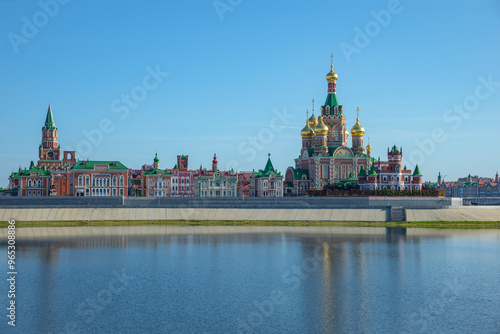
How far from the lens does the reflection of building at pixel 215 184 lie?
86.4m

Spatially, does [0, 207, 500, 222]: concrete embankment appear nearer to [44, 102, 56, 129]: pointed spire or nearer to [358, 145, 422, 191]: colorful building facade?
[358, 145, 422, 191]: colorful building facade

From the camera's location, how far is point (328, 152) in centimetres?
8950

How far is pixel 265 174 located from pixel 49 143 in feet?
115

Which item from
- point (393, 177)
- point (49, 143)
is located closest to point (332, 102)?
point (393, 177)

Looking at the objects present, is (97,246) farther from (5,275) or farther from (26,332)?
(26,332)

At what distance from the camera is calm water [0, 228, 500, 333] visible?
25703mm

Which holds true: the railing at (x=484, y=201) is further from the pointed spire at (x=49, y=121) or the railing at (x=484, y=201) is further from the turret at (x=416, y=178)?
the pointed spire at (x=49, y=121)

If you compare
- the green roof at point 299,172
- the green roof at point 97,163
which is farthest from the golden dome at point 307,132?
the green roof at point 97,163

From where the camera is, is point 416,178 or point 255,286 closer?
point 255,286

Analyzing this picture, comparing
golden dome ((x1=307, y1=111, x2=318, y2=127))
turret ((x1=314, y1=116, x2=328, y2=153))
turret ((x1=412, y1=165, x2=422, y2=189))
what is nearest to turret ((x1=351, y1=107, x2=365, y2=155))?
turret ((x1=314, y1=116, x2=328, y2=153))

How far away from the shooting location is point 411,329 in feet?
82.1

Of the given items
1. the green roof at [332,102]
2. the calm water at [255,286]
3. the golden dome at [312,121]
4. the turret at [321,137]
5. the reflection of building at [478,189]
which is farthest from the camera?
the reflection of building at [478,189]

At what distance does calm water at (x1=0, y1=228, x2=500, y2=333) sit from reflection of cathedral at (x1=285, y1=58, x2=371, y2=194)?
3743 centimetres

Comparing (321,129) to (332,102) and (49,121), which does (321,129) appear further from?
(49,121)
